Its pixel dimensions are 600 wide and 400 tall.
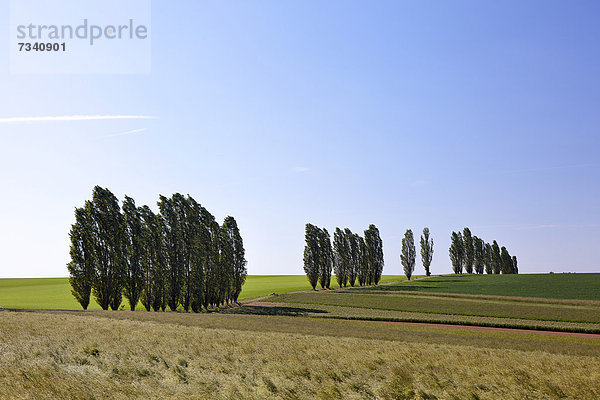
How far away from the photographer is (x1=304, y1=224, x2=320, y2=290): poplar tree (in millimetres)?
96188

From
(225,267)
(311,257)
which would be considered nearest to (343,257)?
(311,257)

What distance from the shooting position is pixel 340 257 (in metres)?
106

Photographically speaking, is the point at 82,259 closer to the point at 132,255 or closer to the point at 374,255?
the point at 132,255

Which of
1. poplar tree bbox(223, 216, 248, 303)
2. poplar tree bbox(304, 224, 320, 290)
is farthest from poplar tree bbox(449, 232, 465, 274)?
poplar tree bbox(223, 216, 248, 303)

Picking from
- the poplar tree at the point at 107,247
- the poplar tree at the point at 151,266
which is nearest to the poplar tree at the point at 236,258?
the poplar tree at the point at 151,266

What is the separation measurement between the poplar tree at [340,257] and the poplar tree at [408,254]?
22936 millimetres

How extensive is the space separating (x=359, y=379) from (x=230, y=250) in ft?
207

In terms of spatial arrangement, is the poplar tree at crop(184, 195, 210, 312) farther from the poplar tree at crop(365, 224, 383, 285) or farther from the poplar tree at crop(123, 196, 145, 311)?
the poplar tree at crop(365, 224, 383, 285)

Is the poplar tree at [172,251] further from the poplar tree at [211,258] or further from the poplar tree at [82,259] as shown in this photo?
the poplar tree at [82,259]

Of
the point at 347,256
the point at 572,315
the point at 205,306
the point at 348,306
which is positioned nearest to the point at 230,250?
the point at 205,306

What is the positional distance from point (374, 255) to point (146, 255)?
68.7 metres

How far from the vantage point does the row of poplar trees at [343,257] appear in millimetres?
97312

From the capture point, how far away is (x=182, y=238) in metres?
63.2

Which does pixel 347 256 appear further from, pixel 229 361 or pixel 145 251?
pixel 229 361
